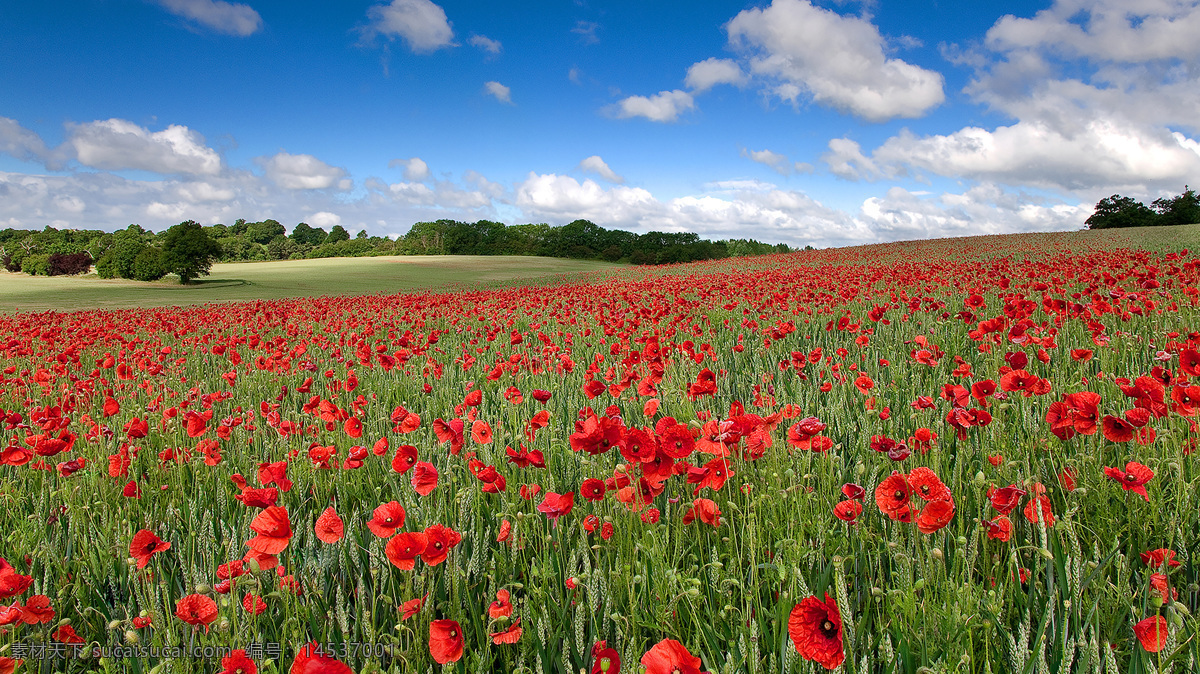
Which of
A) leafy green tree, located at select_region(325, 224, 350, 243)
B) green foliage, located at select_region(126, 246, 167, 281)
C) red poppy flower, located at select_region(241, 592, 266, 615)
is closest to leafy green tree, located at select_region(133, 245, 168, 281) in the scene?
green foliage, located at select_region(126, 246, 167, 281)

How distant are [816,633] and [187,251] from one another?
43.4m

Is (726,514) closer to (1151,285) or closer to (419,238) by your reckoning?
(1151,285)


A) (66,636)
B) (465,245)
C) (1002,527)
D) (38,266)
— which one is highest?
(465,245)

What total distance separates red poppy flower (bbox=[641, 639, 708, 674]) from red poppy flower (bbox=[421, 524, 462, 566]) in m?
0.59

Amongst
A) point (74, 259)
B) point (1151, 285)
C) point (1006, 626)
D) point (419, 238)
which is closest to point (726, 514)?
point (1006, 626)

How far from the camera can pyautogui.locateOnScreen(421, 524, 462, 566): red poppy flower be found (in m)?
1.36

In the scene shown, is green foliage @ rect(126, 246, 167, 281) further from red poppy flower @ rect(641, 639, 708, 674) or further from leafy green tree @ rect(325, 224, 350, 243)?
leafy green tree @ rect(325, 224, 350, 243)

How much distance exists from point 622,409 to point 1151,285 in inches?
147

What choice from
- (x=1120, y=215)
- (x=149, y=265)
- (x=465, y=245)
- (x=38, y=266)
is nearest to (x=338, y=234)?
(x=465, y=245)

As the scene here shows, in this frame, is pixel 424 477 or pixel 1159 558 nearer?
pixel 1159 558

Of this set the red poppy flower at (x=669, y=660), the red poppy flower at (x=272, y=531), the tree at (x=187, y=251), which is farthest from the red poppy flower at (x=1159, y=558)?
the tree at (x=187, y=251)

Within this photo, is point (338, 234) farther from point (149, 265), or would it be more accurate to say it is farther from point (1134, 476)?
point (1134, 476)

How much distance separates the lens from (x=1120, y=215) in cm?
6331

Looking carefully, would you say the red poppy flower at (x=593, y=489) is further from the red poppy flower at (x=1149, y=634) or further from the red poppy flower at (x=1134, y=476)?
the red poppy flower at (x=1134, y=476)
